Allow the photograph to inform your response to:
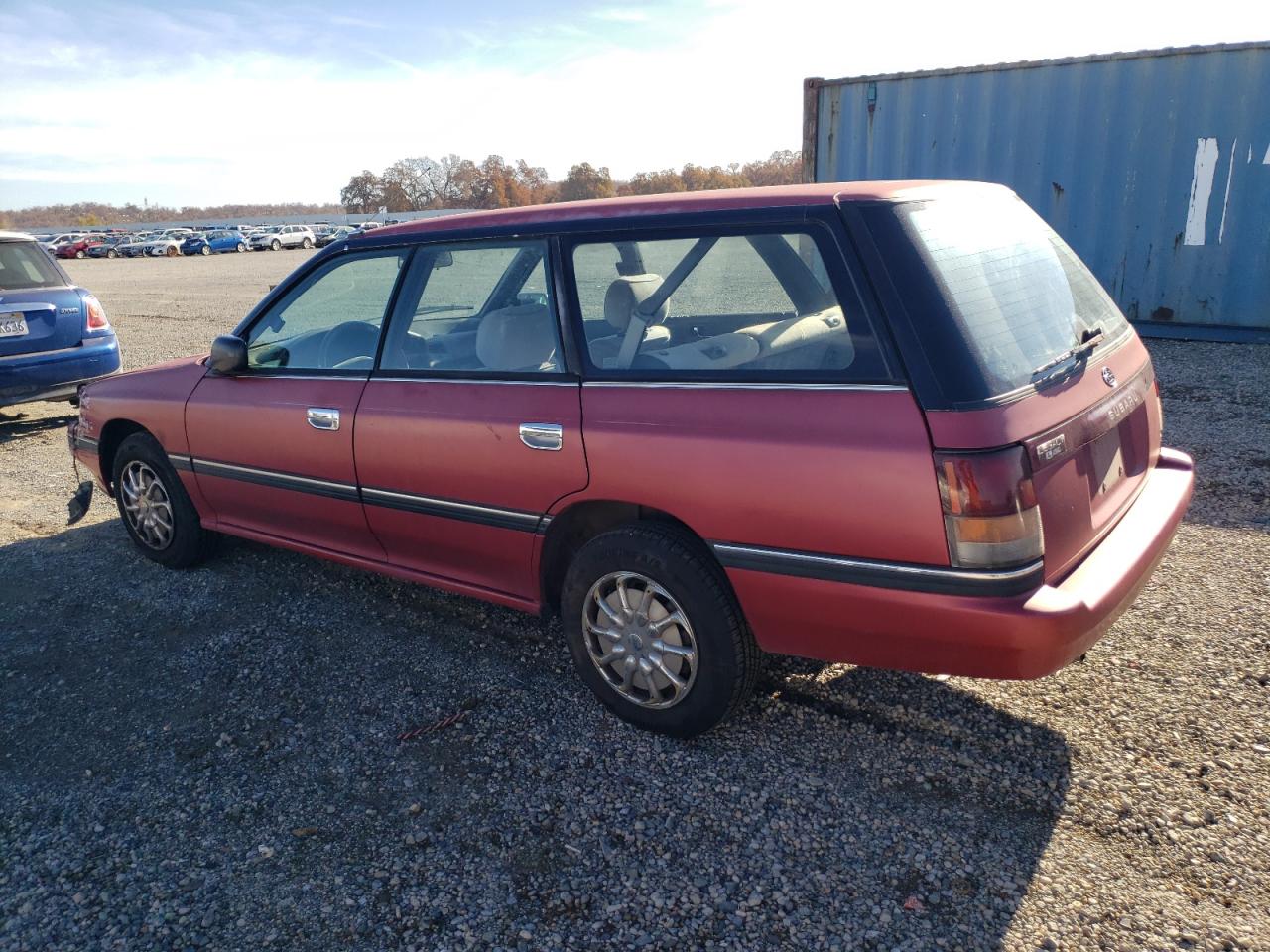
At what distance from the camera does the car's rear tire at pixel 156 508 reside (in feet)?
15.0

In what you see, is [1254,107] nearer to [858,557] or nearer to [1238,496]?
[1238,496]

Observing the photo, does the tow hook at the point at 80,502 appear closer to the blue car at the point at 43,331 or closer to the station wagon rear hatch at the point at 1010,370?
the blue car at the point at 43,331

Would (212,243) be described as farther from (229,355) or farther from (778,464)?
(778,464)

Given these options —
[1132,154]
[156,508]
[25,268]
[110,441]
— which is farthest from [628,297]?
[1132,154]

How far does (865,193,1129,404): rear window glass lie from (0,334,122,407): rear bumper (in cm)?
730

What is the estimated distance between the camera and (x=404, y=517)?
143 inches

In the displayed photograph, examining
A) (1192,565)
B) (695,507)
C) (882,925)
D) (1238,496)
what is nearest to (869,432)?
(695,507)

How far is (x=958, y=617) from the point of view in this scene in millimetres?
2430

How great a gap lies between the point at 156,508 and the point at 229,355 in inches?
46.5

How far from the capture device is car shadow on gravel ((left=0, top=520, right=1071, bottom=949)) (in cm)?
236

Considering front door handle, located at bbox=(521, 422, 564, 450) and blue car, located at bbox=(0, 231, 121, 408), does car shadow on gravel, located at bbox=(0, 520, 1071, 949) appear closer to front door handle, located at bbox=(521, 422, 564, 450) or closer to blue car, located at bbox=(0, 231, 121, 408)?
front door handle, located at bbox=(521, 422, 564, 450)

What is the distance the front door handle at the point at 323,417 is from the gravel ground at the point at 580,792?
89 centimetres

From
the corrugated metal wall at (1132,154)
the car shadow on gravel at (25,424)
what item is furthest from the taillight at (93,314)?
the corrugated metal wall at (1132,154)

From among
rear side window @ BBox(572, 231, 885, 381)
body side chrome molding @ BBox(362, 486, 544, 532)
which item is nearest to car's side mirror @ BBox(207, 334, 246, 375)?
body side chrome molding @ BBox(362, 486, 544, 532)
